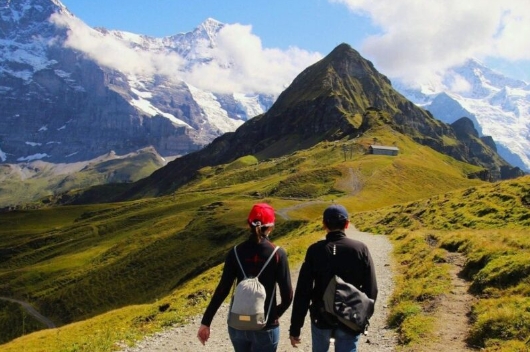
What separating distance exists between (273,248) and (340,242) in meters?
1.41

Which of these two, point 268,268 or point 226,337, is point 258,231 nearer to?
point 268,268

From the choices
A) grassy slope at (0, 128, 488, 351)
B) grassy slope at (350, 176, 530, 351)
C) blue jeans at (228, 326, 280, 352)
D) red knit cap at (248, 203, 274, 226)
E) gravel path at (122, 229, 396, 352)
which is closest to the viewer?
blue jeans at (228, 326, 280, 352)

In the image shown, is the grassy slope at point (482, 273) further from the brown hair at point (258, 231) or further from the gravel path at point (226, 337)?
the brown hair at point (258, 231)

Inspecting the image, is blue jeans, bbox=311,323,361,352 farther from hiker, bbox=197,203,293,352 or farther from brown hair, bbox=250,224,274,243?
brown hair, bbox=250,224,274,243

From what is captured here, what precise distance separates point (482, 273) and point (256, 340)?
614 inches

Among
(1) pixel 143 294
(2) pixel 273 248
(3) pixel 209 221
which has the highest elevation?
(2) pixel 273 248

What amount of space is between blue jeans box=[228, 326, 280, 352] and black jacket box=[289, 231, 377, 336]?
49cm

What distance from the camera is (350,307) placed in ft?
30.0

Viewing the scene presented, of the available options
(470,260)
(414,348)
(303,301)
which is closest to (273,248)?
(303,301)

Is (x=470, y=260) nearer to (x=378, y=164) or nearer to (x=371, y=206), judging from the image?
(x=371, y=206)

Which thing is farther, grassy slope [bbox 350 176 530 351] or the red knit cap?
grassy slope [bbox 350 176 530 351]

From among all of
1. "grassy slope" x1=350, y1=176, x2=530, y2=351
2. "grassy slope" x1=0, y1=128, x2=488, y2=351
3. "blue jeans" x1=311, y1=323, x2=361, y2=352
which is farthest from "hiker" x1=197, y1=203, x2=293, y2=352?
"grassy slope" x1=0, y1=128, x2=488, y2=351

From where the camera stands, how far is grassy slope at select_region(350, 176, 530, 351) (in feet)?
48.7

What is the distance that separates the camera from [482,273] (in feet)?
70.1
